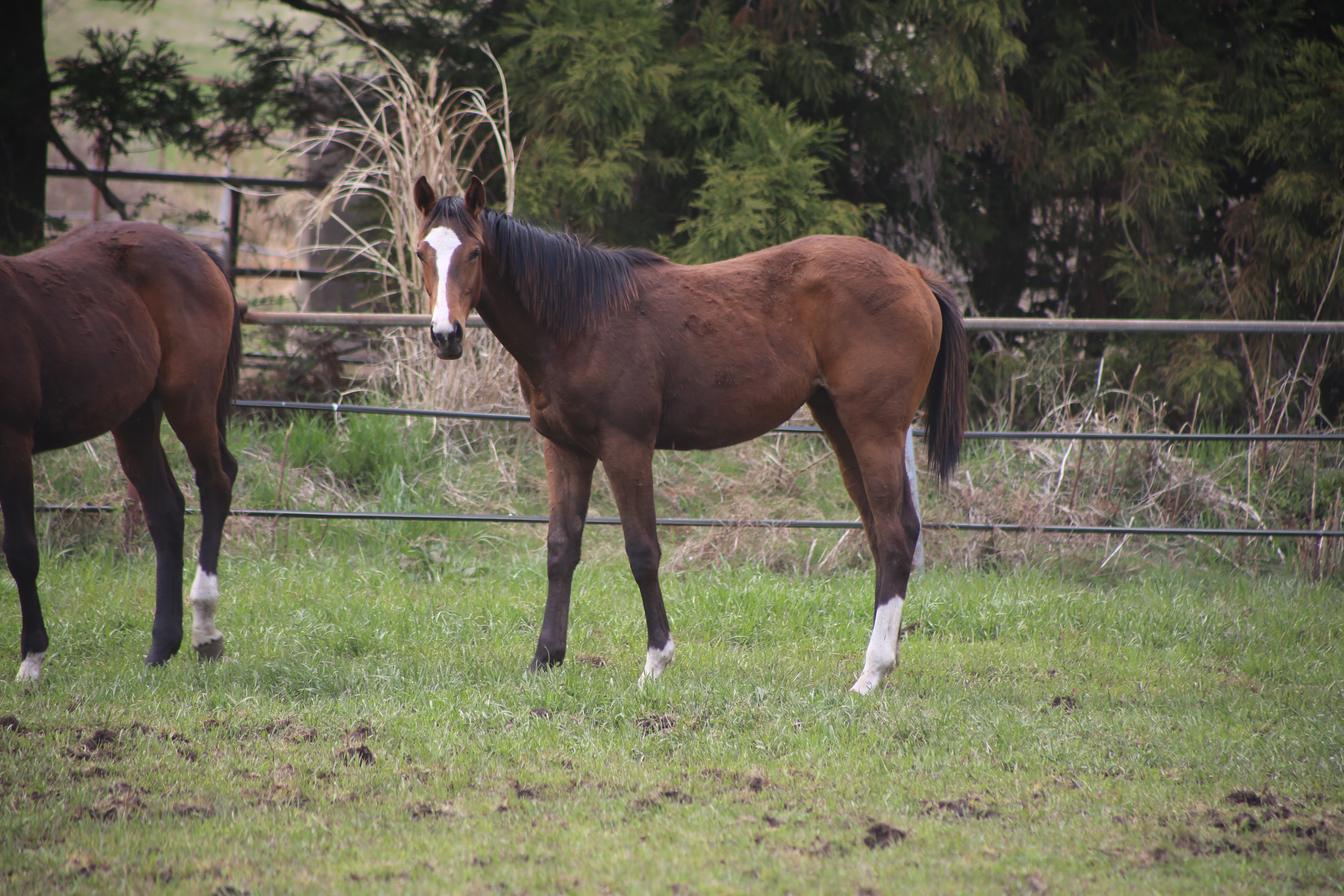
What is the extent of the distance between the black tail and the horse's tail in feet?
9.72

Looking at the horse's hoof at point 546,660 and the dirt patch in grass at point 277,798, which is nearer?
the dirt patch in grass at point 277,798

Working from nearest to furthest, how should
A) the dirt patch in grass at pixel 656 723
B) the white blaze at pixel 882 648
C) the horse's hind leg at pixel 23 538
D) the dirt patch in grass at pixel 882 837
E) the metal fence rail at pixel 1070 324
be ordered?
the dirt patch in grass at pixel 882 837 → the dirt patch in grass at pixel 656 723 → the horse's hind leg at pixel 23 538 → the white blaze at pixel 882 648 → the metal fence rail at pixel 1070 324

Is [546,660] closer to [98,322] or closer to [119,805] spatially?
[119,805]

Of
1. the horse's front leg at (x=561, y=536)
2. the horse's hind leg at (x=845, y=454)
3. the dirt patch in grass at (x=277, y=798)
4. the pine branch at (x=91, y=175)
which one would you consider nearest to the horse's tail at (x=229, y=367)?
the horse's front leg at (x=561, y=536)

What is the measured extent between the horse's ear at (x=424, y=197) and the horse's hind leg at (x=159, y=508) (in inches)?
57.0

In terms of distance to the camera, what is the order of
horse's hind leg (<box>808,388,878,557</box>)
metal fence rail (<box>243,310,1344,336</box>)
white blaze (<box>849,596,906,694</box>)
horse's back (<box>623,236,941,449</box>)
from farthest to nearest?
metal fence rail (<box>243,310,1344,336</box>)
horse's hind leg (<box>808,388,878,557</box>)
horse's back (<box>623,236,941,449</box>)
white blaze (<box>849,596,906,694</box>)

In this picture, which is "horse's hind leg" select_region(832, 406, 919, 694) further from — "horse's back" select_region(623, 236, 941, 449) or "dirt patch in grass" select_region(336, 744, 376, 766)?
"dirt patch in grass" select_region(336, 744, 376, 766)

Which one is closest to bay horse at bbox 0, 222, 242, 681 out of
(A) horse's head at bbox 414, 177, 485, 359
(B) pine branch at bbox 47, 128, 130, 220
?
(A) horse's head at bbox 414, 177, 485, 359

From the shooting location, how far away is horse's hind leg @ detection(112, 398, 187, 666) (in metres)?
4.07

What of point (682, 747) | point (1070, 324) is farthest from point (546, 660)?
point (1070, 324)

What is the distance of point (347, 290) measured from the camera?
9164mm

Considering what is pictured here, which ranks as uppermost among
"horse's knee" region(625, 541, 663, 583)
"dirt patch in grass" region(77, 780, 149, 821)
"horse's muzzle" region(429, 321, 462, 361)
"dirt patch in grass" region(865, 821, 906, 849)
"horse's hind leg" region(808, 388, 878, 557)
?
"horse's muzzle" region(429, 321, 462, 361)

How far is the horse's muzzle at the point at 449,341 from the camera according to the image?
338 centimetres

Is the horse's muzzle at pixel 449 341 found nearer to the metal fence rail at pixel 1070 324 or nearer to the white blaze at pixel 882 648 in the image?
the white blaze at pixel 882 648
